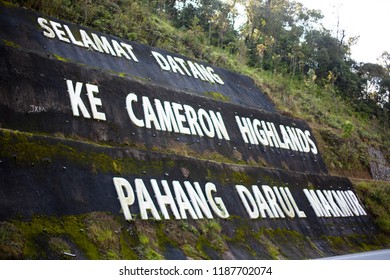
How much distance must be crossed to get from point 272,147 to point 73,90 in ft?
29.0

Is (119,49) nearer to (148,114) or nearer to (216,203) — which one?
(148,114)

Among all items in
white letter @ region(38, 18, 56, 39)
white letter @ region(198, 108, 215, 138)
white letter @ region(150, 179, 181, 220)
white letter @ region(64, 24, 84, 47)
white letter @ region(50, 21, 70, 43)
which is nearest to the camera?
white letter @ region(150, 179, 181, 220)

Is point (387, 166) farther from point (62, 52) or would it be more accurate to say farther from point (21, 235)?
point (21, 235)

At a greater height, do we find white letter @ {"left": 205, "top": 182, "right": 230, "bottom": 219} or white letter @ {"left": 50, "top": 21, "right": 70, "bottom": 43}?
white letter @ {"left": 50, "top": 21, "right": 70, "bottom": 43}

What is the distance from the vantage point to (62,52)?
15047 mm

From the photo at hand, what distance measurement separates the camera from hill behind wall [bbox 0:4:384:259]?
30.6 ft

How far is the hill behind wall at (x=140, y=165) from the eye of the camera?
368 inches

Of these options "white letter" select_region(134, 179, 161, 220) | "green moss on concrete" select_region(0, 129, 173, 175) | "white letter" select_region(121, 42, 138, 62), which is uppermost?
"white letter" select_region(121, 42, 138, 62)

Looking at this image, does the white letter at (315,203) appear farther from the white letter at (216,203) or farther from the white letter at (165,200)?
the white letter at (165,200)

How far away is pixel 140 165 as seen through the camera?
1185 cm

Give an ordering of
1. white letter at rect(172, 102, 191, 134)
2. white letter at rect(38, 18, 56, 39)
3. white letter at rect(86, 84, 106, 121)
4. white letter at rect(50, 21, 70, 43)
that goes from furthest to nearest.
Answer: white letter at rect(50, 21, 70, 43) < white letter at rect(172, 102, 191, 134) < white letter at rect(38, 18, 56, 39) < white letter at rect(86, 84, 106, 121)

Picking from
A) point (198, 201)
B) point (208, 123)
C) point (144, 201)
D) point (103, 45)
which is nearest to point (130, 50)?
point (103, 45)

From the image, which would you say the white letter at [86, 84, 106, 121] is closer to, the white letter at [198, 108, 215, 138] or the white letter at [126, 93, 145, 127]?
the white letter at [126, 93, 145, 127]

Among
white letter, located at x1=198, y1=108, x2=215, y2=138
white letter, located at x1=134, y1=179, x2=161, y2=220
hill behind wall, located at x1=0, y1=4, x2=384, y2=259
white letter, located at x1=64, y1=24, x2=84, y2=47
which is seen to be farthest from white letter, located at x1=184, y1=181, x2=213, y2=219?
white letter, located at x1=64, y1=24, x2=84, y2=47
